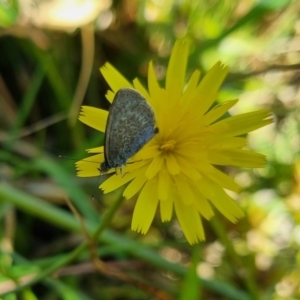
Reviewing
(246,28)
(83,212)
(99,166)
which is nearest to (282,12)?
(246,28)

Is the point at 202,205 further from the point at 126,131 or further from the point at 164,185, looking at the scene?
the point at 126,131

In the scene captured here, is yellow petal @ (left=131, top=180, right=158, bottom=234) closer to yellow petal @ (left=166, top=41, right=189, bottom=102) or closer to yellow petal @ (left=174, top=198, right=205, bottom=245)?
yellow petal @ (left=174, top=198, right=205, bottom=245)

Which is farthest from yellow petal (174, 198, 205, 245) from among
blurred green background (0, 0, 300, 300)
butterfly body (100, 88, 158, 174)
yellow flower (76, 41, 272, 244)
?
blurred green background (0, 0, 300, 300)

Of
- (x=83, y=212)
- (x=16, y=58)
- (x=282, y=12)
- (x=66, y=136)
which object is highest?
(x=282, y=12)

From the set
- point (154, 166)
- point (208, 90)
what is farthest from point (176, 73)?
point (154, 166)

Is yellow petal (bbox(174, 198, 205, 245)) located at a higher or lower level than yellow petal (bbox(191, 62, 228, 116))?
lower

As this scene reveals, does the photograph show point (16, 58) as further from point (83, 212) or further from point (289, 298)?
point (289, 298)

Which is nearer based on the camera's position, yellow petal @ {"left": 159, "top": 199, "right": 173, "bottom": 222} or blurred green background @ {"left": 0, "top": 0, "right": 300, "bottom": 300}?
yellow petal @ {"left": 159, "top": 199, "right": 173, "bottom": 222}

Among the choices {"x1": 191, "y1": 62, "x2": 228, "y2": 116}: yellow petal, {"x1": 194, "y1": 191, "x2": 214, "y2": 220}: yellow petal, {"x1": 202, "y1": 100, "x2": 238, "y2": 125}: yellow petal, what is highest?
{"x1": 191, "y1": 62, "x2": 228, "y2": 116}: yellow petal
